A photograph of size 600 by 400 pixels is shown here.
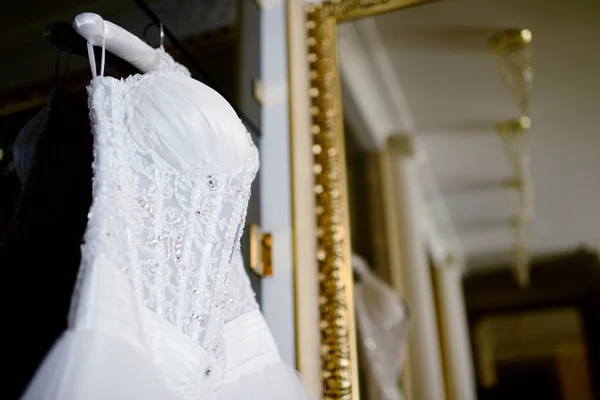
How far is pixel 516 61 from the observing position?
1.29m

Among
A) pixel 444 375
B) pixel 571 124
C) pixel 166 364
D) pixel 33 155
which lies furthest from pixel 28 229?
pixel 571 124

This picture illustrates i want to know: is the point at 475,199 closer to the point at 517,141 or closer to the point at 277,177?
the point at 517,141

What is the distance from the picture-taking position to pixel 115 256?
0.60 meters

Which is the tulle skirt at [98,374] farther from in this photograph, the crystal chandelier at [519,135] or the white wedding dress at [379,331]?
the crystal chandelier at [519,135]

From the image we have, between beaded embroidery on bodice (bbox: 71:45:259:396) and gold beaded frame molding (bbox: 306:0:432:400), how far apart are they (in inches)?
17.3

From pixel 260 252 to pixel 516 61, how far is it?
28.4 inches

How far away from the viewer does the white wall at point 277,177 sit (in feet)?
3.70

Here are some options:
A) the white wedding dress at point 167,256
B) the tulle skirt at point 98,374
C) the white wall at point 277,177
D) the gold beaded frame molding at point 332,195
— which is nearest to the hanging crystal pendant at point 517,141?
the gold beaded frame molding at point 332,195

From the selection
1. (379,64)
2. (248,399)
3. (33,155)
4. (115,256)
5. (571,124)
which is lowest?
(248,399)

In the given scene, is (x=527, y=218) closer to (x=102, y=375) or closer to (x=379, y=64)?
(x=379, y=64)

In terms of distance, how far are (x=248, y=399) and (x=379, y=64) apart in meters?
1.00

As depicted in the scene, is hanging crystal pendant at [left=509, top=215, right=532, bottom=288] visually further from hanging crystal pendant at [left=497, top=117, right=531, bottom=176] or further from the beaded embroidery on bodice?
the beaded embroidery on bodice

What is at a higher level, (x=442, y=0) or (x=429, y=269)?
(x=442, y=0)

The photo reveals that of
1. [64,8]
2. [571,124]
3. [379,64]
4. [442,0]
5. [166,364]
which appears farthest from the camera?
[379,64]
